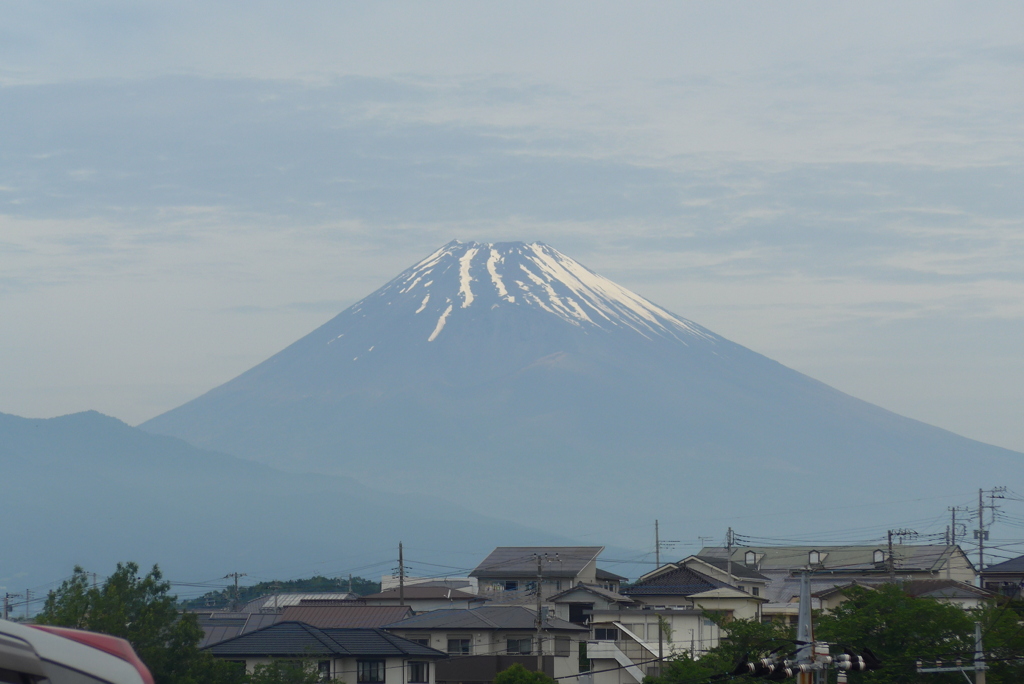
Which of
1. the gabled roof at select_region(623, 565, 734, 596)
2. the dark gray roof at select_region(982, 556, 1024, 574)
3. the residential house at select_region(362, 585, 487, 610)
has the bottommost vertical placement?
the residential house at select_region(362, 585, 487, 610)

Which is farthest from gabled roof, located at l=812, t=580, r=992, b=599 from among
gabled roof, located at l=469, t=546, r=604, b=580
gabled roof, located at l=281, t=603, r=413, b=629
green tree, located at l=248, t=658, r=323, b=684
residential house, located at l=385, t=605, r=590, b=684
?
green tree, located at l=248, t=658, r=323, b=684

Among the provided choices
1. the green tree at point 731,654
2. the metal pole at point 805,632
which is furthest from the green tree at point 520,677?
the metal pole at point 805,632

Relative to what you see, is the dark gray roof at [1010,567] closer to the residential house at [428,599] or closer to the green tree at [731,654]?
the residential house at [428,599]

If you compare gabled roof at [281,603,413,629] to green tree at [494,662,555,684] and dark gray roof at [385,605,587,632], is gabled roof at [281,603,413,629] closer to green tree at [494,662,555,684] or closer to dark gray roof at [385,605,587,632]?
dark gray roof at [385,605,587,632]

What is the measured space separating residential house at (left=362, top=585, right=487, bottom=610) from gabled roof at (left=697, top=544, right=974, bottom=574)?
1804 centimetres

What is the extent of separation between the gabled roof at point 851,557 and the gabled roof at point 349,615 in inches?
894

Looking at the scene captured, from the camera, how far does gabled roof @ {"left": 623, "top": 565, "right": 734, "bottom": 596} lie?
5859 centimetres

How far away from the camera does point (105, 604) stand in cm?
2986

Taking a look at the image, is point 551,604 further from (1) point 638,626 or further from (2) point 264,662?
(2) point 264,662

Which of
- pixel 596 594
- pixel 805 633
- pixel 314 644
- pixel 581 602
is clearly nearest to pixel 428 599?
pixel 581 602

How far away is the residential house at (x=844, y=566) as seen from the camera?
6272cm

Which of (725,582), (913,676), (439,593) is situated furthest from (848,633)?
(439,593)

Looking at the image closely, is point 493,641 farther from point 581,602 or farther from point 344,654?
point 581,602

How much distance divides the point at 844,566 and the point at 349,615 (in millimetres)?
33391
